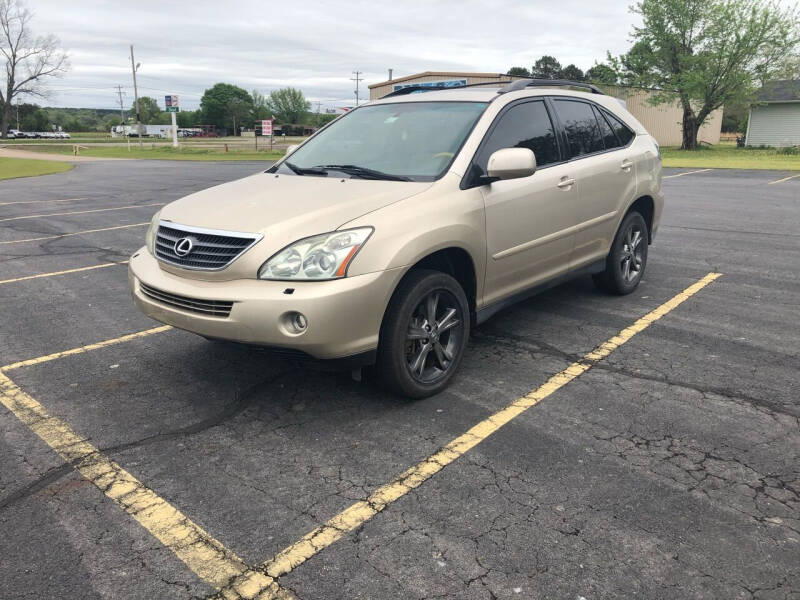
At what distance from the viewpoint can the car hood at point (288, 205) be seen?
140 inches

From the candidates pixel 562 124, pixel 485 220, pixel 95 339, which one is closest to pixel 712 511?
pixel 485 220

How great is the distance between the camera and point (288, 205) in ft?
12.5

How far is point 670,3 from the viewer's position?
130 ft

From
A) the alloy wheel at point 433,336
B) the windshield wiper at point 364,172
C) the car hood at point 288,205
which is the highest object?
the windshield wiper at point 364,172

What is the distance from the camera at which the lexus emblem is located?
12.2 ft

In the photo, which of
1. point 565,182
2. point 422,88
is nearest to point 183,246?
point 422,88

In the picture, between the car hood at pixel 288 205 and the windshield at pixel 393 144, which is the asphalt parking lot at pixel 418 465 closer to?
the car hood at pixel 288 205

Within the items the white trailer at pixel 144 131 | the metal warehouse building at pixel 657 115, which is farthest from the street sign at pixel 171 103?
the white trailer at pixel 144 131

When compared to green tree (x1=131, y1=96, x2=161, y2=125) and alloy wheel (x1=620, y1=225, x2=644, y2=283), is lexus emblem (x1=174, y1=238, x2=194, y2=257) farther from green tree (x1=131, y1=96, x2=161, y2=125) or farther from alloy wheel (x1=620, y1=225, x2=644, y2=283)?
green tree (x1=131, y1=96, x2=161, y2=125)

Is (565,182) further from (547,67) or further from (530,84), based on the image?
(547,67)

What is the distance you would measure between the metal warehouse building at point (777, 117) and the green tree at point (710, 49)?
14.6 ft

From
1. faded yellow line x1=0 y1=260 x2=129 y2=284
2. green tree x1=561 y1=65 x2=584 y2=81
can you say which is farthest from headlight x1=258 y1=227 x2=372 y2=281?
green tree x1=561 y1=65 x2=584 y2=81

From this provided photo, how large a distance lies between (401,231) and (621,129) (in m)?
3.36

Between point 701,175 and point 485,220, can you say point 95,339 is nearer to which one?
point 485,220
